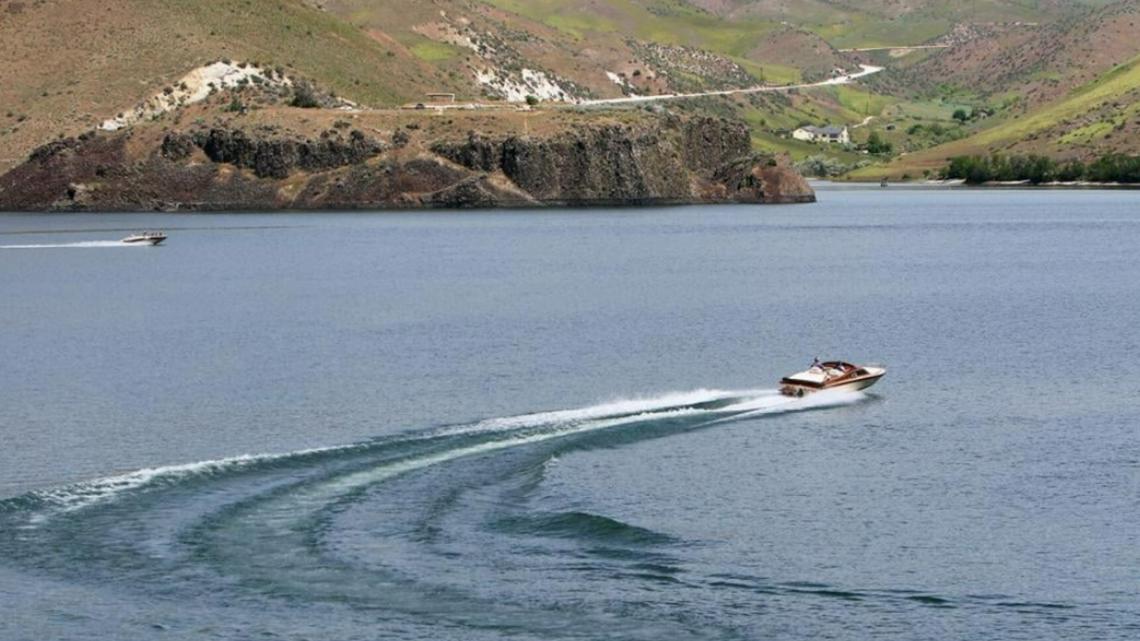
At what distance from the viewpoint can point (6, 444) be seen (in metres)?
67.3

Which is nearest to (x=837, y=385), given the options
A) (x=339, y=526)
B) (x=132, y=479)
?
(x=339, y=526)

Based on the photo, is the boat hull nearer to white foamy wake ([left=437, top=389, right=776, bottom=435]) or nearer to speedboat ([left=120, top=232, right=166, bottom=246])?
white foamy wake ([left=437, top=389, right=776, bottom=435])

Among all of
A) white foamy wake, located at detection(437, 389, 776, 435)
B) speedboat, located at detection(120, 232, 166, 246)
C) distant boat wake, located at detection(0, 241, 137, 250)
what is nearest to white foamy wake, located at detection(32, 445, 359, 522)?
Answer: white foamy wake, located at detection(437, 389, 776, 435)

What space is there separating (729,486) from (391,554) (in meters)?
13.7

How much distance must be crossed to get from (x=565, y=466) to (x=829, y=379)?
17501 millimetres

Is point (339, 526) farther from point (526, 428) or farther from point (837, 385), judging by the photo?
point (837, 385)

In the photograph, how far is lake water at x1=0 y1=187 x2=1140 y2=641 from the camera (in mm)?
48688

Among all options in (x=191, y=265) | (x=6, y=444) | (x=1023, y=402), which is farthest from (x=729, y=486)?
(x=191, y=265)

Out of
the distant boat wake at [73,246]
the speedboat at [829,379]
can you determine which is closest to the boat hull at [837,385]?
the speedboat at [829,379]

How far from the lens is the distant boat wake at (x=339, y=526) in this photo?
162ft

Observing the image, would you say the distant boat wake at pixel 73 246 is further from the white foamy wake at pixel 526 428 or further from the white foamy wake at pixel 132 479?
the white foamy wake at pixel 132 479

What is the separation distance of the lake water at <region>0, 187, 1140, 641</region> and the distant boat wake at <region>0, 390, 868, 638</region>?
0.14 metres

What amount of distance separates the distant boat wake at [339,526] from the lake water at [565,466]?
140mm

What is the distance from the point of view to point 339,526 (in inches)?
2179
